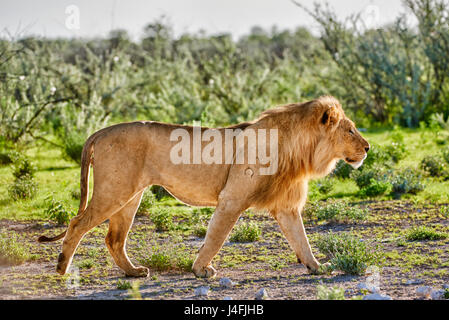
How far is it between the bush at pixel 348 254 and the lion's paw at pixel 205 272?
45.5 inches

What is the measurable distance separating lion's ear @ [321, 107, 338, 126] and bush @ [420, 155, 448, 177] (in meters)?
6.07

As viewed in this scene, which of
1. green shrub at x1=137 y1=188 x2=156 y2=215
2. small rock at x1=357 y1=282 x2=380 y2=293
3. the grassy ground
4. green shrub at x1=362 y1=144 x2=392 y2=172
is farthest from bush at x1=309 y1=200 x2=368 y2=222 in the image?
green shrub at x1=362 y1=144 x2=392 y2=172

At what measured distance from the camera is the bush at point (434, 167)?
1127 cm

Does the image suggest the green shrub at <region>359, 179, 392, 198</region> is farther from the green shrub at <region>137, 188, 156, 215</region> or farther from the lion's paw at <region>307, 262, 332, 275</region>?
the lion's paw at <region>307, 262, 332, 275</region>

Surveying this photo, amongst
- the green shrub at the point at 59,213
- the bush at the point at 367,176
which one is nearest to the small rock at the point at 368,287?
the green shrub at the point at 59,213

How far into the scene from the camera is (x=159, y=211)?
8430 mm

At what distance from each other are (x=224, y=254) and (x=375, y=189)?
3780 mm

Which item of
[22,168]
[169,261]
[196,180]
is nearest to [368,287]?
[196,180]

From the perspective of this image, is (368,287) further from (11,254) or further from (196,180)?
(11,254)

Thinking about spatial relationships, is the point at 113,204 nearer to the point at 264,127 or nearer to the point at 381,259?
the point at 264,127

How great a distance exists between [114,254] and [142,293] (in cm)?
79

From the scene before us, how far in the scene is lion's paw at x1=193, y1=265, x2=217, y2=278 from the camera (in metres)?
5.83

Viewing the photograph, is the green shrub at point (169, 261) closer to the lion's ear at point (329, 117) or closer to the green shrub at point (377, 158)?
the lion's ear at point (329, 117)
